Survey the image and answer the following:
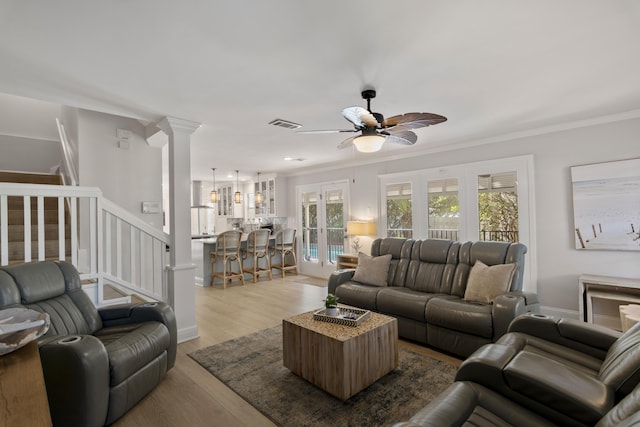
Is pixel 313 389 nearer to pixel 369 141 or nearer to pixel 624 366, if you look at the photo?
pixel 624 366

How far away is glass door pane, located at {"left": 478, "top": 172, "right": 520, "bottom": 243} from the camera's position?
13.8 ft

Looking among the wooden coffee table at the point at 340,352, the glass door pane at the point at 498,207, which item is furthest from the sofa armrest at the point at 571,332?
the glass door pane at the point at 498,207

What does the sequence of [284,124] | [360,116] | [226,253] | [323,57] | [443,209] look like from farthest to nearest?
[226,253]
[443,209]
[284,124]
[360,116]
[323,57]

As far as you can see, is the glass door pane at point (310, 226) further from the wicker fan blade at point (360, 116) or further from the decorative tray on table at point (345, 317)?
the wicker fan blade at point (360, 116)

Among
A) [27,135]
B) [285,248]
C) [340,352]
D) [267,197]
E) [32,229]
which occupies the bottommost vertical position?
[340,352]

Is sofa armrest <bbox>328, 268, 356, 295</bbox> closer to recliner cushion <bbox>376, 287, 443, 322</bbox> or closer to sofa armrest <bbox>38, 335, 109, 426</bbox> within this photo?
recliner cushion <bbox>376, 287, 443, 322</bbox>

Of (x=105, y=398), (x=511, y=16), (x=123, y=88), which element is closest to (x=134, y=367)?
(x=105, y=398)

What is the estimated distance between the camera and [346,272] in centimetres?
424

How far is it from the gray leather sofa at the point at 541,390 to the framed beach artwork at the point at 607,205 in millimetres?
2223

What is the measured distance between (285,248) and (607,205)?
17.7 ft

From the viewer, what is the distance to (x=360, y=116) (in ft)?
8.00

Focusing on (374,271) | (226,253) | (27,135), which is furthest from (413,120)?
(27,135)

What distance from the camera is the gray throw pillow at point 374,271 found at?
13.0 ft

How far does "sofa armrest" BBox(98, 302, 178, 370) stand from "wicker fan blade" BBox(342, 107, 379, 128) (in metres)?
2.22
